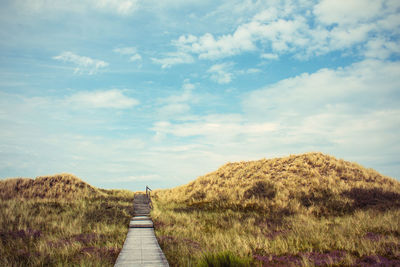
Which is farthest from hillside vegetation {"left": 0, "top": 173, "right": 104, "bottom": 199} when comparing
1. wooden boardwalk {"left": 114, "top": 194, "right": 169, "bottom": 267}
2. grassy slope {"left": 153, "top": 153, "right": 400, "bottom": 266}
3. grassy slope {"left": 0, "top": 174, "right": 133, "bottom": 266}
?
wooden boardwalk {"left": 114, "top": 194, "right": 169, "bottom": 267}

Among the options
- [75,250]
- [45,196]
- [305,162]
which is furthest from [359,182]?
[45,196]

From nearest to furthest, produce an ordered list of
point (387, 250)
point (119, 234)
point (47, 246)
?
point (387, 250) → point (47, 246) → point (119, 234)

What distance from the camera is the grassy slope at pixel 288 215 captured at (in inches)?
446

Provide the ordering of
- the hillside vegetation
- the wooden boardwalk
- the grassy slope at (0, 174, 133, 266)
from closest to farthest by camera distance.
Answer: the wooden boardwalk < the grassy slope at (0, 174, 133, 266) < the hillside vegetation

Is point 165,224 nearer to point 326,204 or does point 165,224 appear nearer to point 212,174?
point 326,204

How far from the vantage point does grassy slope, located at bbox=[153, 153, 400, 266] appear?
446 inches

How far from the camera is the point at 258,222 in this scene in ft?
64.5

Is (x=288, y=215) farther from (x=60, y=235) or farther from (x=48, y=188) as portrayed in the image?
(x=48, y=188)

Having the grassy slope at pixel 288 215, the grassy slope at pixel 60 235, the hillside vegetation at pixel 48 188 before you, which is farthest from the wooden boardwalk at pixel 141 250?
the hillside vegetation at pixel 48 188

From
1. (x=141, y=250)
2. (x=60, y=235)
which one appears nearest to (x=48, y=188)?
(x=60, y=235)

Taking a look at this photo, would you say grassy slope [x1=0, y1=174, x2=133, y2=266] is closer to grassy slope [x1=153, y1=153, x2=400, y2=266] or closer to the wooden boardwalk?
the wooden boardwalk

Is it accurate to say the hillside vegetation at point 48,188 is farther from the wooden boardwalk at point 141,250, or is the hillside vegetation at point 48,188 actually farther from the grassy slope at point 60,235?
the wooden boardwalk at point 141,250

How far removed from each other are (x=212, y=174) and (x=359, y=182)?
20226 mm

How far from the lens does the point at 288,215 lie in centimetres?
2298
